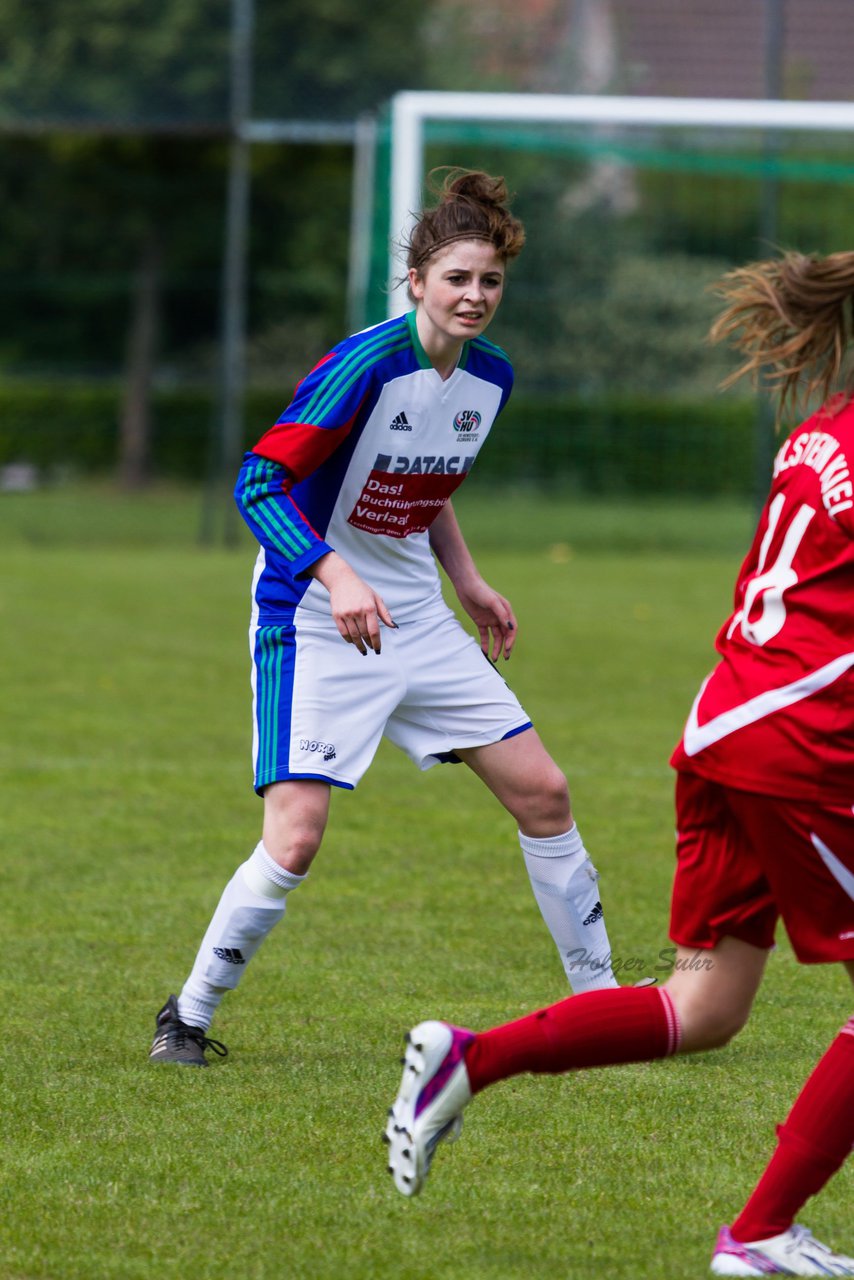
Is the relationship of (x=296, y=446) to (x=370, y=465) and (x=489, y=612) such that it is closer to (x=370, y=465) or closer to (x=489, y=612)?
(x=370, y=465)

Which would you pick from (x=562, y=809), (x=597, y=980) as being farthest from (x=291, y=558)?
(x=597, y=980)

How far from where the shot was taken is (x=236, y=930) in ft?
14.5

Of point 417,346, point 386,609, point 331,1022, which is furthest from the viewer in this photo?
point 331,1022

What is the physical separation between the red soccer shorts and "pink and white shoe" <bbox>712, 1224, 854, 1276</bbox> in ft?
1.61

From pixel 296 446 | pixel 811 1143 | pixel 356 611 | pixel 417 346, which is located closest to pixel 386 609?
pixel 356 611

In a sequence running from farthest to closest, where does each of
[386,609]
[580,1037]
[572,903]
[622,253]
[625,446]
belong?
[622,253] → [625,446] → [572,903] → [386,609] → [580,1037]

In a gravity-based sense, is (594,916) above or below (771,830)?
below

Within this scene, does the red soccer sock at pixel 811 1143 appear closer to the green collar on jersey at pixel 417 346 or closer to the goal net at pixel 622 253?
the green collar on jersey at pixel 417 346

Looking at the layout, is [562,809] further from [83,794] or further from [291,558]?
[83,794]

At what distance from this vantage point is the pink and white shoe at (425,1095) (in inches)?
123

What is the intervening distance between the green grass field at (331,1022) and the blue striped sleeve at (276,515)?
4.07ft

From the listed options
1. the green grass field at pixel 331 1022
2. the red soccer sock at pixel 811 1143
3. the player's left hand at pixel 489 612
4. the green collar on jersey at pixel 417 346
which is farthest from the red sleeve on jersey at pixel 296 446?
the red soccer sock at pixel 811 1143

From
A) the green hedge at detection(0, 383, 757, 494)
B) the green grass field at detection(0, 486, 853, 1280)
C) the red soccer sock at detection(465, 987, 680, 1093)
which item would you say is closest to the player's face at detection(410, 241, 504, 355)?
the red soccer sock at detection(465, 987, 680, 1093)

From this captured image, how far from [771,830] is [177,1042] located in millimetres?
1944
